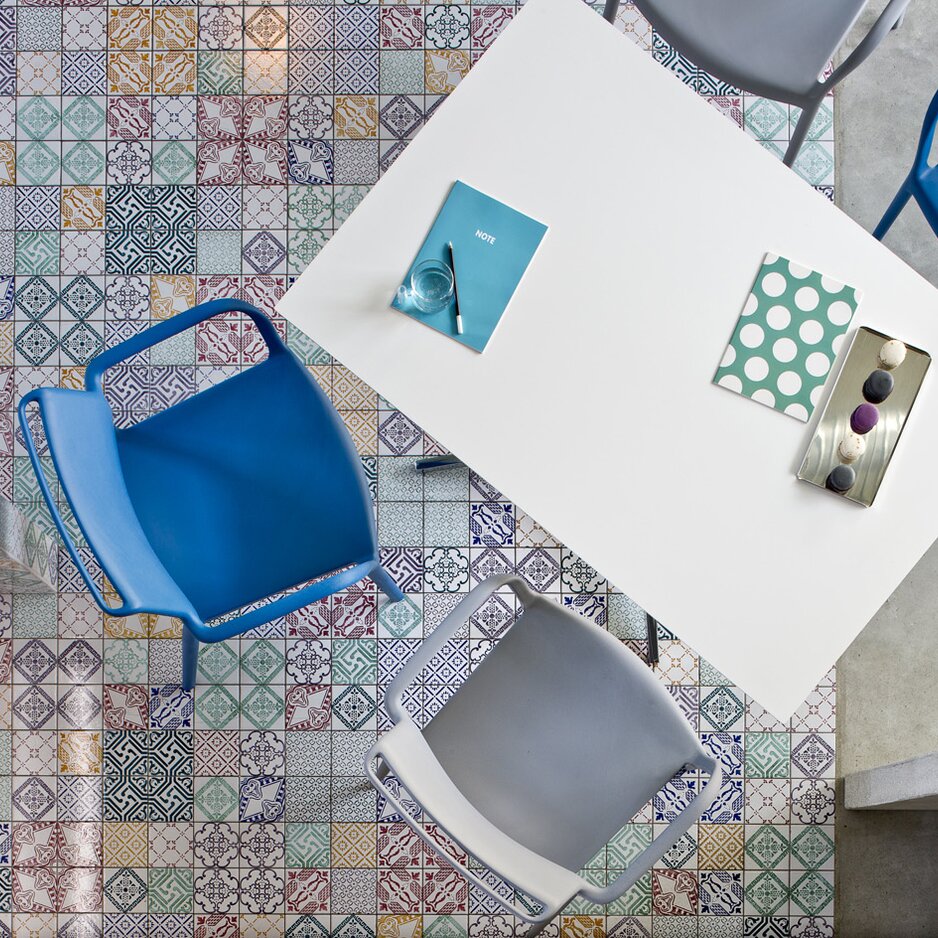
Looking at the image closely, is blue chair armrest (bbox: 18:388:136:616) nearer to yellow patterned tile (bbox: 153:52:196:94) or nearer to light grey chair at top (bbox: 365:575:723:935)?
light grey chair at top (bbox: 365:575:723:935)

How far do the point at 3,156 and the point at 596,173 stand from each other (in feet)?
5.39

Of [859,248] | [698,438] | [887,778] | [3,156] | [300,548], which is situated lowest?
[887,778]

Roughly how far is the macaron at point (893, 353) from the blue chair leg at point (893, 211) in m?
0.59

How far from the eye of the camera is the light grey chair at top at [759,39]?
2.02 metres

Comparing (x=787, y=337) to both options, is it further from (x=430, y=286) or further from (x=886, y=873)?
(x=886, y=873)

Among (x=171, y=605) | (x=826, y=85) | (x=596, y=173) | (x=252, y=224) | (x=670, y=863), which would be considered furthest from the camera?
(x=252, y=224)

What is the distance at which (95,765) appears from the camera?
2.24 meters

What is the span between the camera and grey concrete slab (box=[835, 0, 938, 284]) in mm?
2391

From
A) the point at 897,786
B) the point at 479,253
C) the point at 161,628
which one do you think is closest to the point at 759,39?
the point at 479,253

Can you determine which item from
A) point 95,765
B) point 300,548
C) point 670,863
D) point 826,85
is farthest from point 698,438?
point 95,765

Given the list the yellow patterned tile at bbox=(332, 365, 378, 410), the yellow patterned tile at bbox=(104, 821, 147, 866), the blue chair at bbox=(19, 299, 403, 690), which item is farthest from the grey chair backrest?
the yellow patterned tile at bbox=(104, 821, 147, 866)

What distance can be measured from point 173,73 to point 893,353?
Result: 190 centimetres

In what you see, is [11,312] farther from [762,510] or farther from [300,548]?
[762,510]

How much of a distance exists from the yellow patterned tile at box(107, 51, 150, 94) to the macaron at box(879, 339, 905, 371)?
1.92 meters
